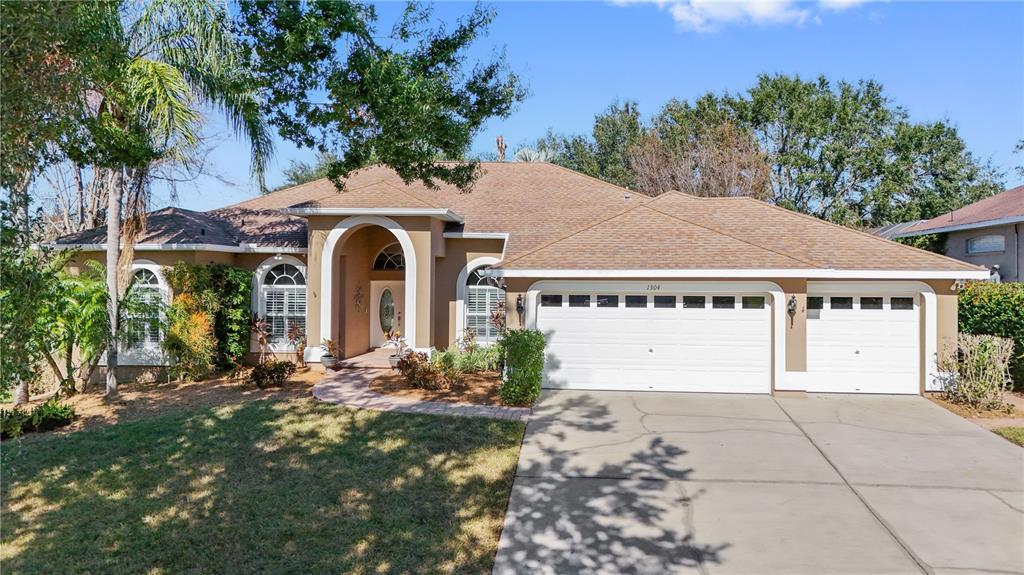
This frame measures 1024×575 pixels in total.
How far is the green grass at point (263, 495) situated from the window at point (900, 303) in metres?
8.71

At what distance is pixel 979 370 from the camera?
36.1 ft

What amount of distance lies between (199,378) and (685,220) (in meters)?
12.9

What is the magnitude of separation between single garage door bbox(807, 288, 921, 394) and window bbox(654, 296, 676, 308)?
116 inches

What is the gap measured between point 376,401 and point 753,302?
8125 mm

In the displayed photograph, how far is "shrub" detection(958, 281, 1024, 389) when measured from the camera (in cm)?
1223

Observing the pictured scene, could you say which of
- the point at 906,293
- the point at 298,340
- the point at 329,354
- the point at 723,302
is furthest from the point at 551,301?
the point at 906,293

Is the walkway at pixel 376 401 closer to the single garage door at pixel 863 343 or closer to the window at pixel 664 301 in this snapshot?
the window at pixel 664 301

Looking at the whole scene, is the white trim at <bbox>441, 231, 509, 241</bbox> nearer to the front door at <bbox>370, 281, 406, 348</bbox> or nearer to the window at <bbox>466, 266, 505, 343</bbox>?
the window at <bbox>466, 266, 505, 343</bbox>

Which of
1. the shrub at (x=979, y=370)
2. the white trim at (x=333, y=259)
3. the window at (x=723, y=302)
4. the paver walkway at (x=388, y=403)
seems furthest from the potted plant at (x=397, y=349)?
the shrub at (x=979, y=370)

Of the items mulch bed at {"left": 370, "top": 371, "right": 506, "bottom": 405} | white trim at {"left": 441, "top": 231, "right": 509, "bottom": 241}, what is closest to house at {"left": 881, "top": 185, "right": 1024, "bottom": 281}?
white trim at {"left": 441, "top": 231, "right": 509, "bottom": 241}

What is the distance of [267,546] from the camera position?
17.9 feet

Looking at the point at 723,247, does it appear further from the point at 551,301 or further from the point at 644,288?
the point at 551,301

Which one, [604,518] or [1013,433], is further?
[1013,433]

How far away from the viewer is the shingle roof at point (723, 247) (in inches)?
464
